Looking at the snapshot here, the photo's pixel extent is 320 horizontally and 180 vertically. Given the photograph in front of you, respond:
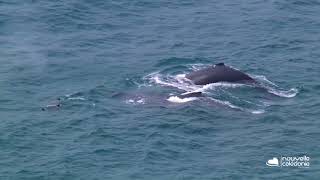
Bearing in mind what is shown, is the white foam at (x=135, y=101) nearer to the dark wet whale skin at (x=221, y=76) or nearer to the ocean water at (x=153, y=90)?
the ocean water at (x=153, y=90)

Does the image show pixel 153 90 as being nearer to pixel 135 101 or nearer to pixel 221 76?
pixel 135 101

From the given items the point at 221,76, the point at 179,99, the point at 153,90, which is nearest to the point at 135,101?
the point at 153,90

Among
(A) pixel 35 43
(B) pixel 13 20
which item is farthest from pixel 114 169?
(B) pixel 13 20

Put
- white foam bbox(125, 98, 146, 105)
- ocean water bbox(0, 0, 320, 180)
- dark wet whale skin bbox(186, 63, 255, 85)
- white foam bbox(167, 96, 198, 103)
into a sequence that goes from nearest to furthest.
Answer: ocean water bbox(0, 0, 320, 180)
white foam bbox(167, 96, 198, 103)
white foam bbox(125, 98, 146, 105)
dark wet whale skin bbox(186, 63, 255, 85)

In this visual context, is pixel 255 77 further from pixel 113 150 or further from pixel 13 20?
pixel 13 20

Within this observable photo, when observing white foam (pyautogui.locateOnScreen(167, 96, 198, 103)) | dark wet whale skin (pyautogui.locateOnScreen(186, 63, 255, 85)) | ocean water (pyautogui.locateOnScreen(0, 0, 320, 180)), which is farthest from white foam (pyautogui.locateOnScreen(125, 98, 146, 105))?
dark wet whale skin (pyautogui.locateOnScreen(186, 63, 255, 85))

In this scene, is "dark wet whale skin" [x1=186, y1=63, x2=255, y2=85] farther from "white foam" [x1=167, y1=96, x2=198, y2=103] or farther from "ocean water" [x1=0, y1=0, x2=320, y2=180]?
"white foam" [x1=167, y1=96, x2=198, y2=103]

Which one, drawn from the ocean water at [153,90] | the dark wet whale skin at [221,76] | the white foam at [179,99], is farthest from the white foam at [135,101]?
the dark wet whale skin at [221,76]
